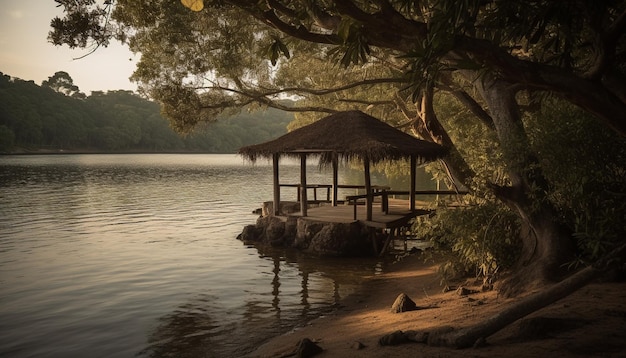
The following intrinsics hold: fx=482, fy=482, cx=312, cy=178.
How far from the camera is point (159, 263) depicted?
14.5 meters

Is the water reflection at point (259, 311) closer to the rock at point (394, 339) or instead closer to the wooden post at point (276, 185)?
the rock at point (394, 339)

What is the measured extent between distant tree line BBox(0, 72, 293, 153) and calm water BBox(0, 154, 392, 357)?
2992 inches

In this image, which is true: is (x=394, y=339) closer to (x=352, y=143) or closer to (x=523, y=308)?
(x=523, y=308)

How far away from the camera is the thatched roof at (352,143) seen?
46.9 feet

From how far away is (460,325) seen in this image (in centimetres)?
684

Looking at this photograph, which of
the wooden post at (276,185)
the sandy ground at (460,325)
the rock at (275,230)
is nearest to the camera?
the sandy ground at (460,325)

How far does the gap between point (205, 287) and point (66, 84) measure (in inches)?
5444

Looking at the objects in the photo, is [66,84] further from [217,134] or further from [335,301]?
[335,301]

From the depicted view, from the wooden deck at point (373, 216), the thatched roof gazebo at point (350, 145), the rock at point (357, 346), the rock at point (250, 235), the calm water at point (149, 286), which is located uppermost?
the thatched roof gazebo at point (350, 145)

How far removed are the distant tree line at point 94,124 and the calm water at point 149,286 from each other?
7599 centimetres

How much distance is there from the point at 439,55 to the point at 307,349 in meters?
4.24

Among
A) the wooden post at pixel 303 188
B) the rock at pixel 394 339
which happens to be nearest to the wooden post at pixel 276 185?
the wooden post at pixel 303 188

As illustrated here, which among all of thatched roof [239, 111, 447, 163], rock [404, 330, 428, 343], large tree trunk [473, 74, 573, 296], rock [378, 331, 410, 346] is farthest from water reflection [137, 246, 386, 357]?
large tree trunk [473, 74, 573, 296]

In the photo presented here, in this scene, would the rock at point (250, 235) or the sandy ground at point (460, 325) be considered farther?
the rock at point (250, 235)
